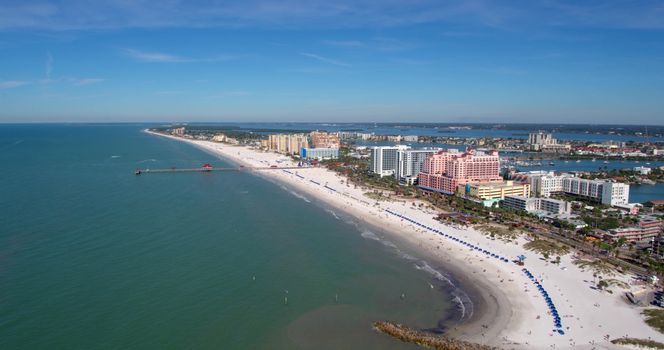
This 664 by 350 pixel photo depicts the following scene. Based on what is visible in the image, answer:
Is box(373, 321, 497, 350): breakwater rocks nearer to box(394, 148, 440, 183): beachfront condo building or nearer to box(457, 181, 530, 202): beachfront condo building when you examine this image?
box(457, 181, 530, 202): beachfront condo building

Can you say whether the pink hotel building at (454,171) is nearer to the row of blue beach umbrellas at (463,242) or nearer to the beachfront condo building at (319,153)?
the row of blue beach umbrellas at (463,242)

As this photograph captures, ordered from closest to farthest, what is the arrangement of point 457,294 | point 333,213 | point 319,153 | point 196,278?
point 457,294 → point 196,278 → point 333,213 → point 319,153

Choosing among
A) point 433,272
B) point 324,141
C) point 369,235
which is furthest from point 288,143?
point 433,272

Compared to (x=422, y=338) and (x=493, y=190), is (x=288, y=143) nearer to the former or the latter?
(x=493, y=190)

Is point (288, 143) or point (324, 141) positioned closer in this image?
point (324, 141)

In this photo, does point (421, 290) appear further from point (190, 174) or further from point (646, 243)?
point (190, 174)

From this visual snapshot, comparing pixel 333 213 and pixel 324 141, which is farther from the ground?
pixel 324 141

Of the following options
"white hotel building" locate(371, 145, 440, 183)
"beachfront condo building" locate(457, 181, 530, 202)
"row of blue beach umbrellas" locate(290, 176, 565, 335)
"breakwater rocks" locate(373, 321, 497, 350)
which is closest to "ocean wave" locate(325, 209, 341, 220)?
"row of blue beach umbrellas" locate(290, 176, 565, 335)

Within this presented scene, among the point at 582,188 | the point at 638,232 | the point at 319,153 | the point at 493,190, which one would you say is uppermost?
the point at 319,153
